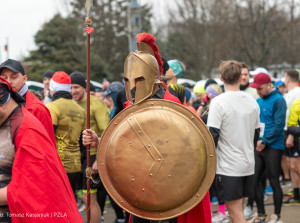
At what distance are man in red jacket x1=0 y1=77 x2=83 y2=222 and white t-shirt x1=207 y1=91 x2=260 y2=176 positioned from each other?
2.39 m

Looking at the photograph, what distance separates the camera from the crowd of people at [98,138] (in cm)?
313

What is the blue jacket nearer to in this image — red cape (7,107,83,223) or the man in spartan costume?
the man in spartan costume

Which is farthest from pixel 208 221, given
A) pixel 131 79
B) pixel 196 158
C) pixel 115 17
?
pixel 115 17

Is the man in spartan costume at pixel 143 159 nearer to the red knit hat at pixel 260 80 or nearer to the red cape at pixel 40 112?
the red cape at pixel 40 112

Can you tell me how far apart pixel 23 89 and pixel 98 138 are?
2.75ft

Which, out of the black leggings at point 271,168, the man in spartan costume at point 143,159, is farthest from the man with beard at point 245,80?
the man in spartan costume at point 143,159

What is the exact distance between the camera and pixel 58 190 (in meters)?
3.21

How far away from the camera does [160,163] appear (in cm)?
360

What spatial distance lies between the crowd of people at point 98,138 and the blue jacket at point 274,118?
0.01m

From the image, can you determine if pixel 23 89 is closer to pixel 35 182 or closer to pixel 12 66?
pixel 12 66

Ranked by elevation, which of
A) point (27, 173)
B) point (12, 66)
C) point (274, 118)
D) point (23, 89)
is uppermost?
point (12, 66)

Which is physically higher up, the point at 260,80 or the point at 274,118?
the point at 260,80

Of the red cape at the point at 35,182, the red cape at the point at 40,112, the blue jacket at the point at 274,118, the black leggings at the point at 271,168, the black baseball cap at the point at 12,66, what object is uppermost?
the black baseball cap at the point at 12,66

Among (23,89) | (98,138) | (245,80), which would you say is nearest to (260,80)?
(245,80)
